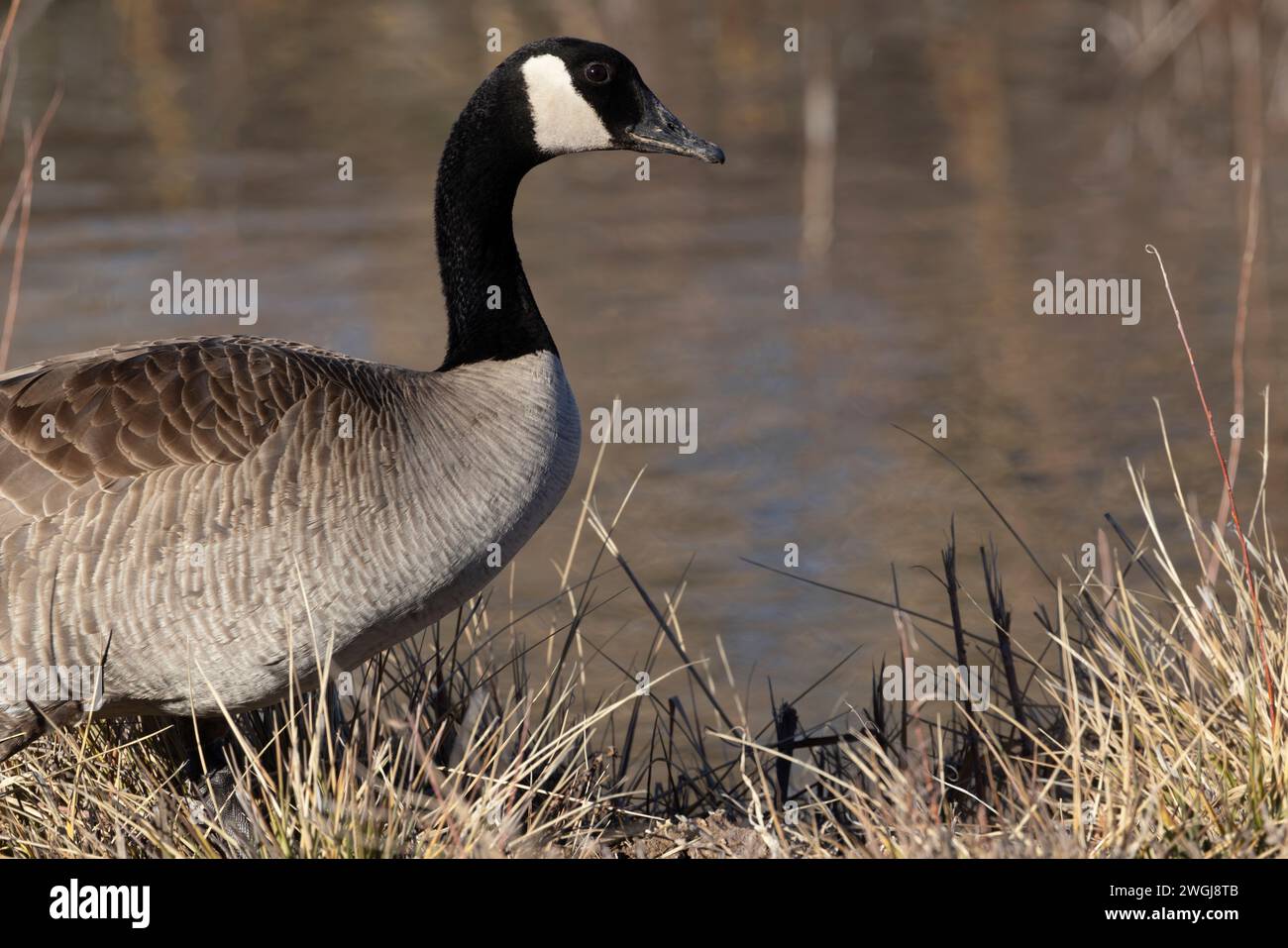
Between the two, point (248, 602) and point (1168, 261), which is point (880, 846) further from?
point (1168, 261)

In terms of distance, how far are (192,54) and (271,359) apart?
17.7m

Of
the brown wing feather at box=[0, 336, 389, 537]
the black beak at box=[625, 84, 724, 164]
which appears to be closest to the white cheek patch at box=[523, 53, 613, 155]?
the black beak at box=[625, 84, 724, 164]

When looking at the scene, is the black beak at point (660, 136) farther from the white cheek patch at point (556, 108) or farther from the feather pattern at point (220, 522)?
the feather pattern at point (220, 522)

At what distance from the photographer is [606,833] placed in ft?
14.9

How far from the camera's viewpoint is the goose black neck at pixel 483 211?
16.8ft

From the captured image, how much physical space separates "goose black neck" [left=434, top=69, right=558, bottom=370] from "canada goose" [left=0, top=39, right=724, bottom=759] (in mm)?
403

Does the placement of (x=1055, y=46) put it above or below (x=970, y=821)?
above

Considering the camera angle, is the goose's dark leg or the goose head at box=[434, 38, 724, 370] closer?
the goose's dark leg

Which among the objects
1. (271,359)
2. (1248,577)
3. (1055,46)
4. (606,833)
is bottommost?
(606,833)

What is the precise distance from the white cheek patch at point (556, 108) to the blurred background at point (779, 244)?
59.1 inches

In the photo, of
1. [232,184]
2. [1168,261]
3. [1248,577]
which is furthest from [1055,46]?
[1248,577]

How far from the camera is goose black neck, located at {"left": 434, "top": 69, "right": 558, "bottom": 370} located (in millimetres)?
5129

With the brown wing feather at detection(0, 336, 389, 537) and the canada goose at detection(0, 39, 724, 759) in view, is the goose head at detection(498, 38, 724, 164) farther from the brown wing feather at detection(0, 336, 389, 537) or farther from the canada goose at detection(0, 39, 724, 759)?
the brown wing feather at detection(0, 336, 389, 537)

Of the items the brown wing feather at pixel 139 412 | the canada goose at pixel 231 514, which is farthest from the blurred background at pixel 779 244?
the brown wing feather at pixel 139 412
